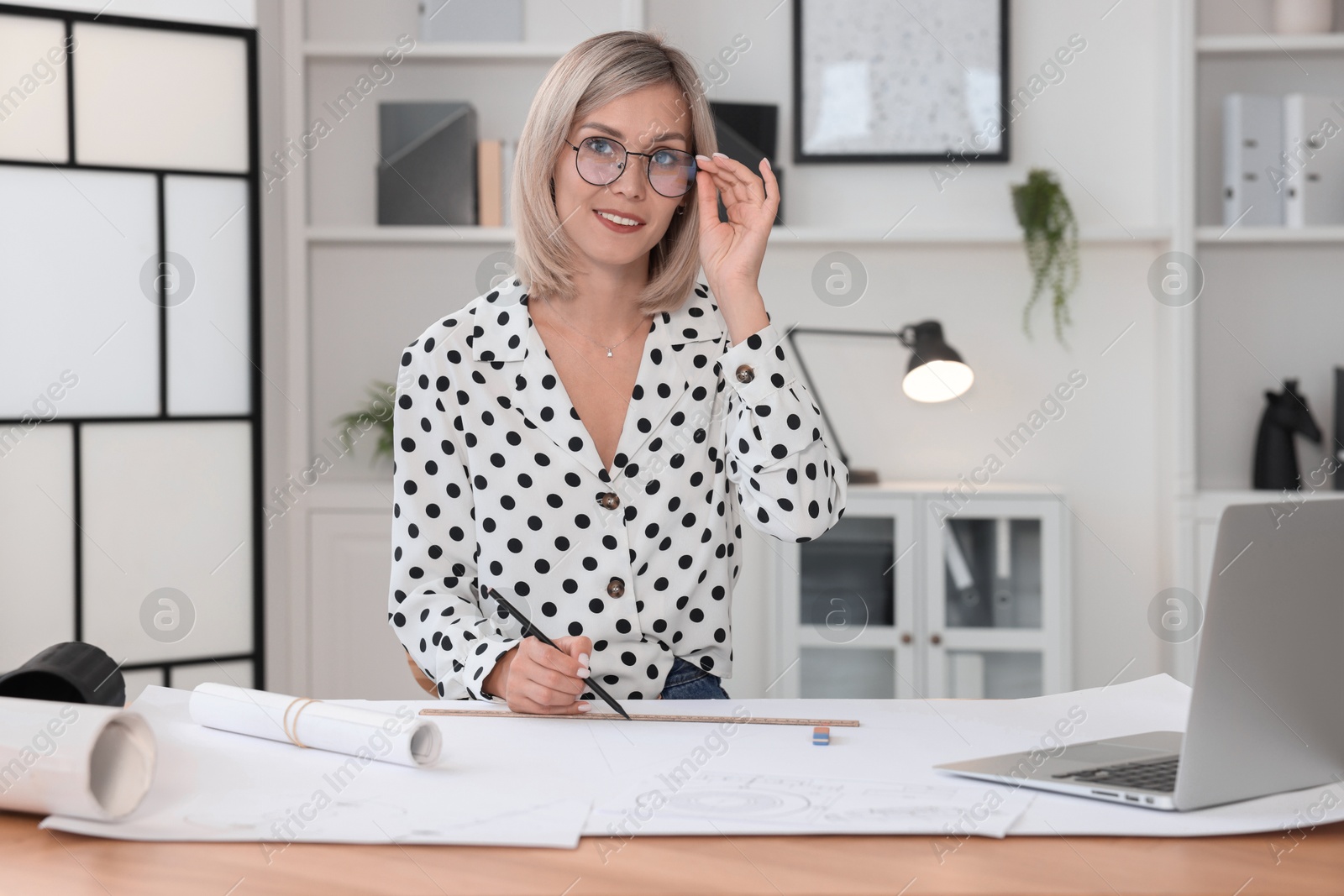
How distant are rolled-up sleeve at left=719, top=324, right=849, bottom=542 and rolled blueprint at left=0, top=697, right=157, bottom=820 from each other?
760 mm

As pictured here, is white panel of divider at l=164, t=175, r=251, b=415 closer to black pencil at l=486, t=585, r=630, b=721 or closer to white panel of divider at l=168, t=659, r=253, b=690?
white panel of divider at l=168, t=659, r=253, b=690

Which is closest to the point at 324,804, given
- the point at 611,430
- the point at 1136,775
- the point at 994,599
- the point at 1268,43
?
the point at 1136,775

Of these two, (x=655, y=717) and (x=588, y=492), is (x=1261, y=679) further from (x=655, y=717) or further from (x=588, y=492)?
(x=588, y=492)

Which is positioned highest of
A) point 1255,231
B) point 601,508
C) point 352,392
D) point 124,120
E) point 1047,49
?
point 1047,49

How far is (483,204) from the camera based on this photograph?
2807 millimetres

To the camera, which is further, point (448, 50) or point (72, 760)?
point (448, 50)

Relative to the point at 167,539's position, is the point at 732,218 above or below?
above

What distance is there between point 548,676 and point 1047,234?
220 cm

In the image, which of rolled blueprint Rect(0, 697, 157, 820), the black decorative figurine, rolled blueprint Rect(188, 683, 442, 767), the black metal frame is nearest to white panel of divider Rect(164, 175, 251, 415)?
the black metal frame

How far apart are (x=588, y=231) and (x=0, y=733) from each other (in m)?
0.88

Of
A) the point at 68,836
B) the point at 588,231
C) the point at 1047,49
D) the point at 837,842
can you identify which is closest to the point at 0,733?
the point at 68,836

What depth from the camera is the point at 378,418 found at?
2898 millimetres

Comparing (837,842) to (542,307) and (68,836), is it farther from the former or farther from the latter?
(542,307)

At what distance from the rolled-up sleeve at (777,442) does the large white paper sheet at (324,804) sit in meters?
0.55
